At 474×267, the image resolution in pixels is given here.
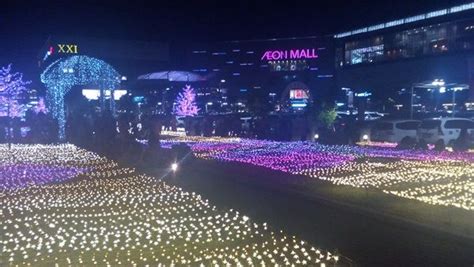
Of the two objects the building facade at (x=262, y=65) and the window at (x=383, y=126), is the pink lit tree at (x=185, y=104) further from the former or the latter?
the window at (x=383, y=126)

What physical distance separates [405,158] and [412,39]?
52.6 m

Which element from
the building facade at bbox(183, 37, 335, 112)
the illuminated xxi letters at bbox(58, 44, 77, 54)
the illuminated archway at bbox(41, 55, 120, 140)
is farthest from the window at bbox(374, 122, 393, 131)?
the building facade at bbox(183, 37, 335, 112)

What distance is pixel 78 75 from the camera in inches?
1420

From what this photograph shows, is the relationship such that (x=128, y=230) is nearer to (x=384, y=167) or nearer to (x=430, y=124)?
(x=384, y=167)

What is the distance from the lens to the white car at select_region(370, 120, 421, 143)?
32656 mm

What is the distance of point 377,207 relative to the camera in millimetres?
12242

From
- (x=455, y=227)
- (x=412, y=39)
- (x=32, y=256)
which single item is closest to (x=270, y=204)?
(x=455, y=227)

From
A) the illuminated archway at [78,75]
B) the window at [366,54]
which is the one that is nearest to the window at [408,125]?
the illuminated archway at [78,75]

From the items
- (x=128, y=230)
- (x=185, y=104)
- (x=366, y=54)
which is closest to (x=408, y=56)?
(x=366, y=54)

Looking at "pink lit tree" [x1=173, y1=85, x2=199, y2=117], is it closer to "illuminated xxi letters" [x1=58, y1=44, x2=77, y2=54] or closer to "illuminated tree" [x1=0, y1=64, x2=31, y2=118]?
"illuminated xxi letters" [x1=58, y1=44, x2=77, y2=54]

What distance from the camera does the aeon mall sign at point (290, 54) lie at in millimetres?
105375

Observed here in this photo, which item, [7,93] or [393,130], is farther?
[7,93]

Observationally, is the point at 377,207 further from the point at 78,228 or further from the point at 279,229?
the point at 78,228

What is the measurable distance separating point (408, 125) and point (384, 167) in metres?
13.3
